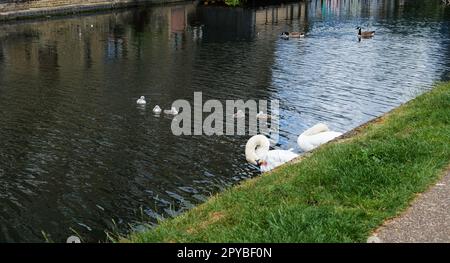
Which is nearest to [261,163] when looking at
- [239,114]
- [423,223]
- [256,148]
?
[256,148]

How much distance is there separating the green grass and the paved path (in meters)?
0.16

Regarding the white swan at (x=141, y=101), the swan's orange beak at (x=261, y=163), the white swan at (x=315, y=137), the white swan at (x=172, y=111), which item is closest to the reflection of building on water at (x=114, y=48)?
the white swan at (x=141, y=101)

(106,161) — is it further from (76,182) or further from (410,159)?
(410,159)

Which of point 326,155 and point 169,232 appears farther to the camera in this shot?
point 326,155

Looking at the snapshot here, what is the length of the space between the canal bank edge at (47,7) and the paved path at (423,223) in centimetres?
5492

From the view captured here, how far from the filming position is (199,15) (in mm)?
72125

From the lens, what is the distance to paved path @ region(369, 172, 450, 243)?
7211mm

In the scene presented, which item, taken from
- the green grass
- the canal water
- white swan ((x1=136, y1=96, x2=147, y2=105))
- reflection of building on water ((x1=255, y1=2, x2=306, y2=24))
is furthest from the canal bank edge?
the green grass

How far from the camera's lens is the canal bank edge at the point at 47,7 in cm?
5712

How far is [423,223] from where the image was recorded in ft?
25.1

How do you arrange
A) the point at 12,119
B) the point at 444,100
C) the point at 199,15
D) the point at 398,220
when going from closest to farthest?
1. the point at 398,220
2. the point at 444,100
3. the point at 12,119
4. the point at 199,15

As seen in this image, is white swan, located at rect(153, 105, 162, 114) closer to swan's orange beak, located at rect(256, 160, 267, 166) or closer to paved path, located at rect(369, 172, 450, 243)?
swan's orange beak, located at rect(256, 160, 267, 166)
